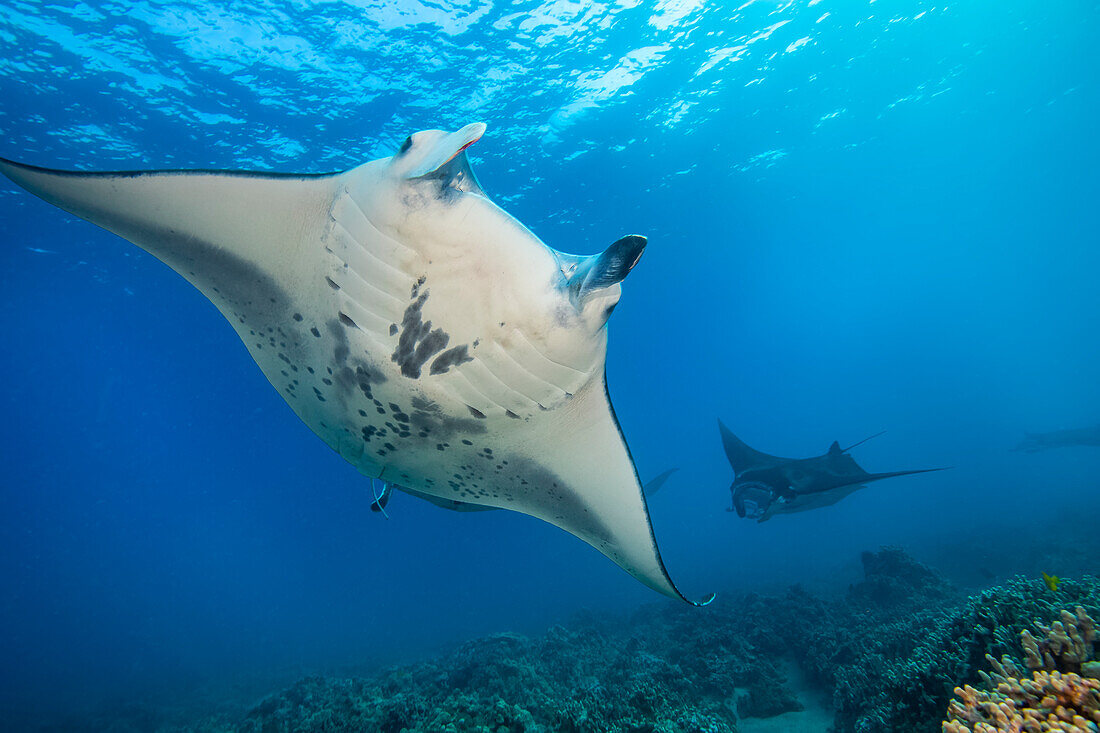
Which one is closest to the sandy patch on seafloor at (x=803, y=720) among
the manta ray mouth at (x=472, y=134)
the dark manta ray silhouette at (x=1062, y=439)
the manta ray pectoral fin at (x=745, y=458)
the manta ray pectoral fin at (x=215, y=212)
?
the manta ray pectoral fin at (x=745, y=458)

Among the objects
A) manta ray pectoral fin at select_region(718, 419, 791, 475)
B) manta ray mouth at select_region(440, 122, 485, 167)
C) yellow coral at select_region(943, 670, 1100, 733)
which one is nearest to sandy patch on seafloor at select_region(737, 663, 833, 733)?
manta ray pectoral fin at select_region(718, 419, 791, 475)

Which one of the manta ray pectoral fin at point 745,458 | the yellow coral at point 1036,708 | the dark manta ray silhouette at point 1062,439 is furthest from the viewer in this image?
the dark manta ray silhouette at point 1062,439

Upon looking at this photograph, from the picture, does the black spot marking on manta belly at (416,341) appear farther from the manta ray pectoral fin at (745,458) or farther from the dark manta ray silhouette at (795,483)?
the manta ray pectoral fin at (745,458)

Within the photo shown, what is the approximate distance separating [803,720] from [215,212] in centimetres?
826

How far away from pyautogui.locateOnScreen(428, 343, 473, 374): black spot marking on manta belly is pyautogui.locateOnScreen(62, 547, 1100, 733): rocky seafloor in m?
3.35

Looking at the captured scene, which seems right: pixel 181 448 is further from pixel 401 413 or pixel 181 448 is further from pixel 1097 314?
pixel 1097 314

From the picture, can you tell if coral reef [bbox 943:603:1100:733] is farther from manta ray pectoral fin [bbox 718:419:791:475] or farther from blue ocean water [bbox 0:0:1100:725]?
blue ocean water [bbox 0:0:1100:725]

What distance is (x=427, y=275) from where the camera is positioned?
2070 mm

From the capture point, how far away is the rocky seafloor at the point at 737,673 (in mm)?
3828

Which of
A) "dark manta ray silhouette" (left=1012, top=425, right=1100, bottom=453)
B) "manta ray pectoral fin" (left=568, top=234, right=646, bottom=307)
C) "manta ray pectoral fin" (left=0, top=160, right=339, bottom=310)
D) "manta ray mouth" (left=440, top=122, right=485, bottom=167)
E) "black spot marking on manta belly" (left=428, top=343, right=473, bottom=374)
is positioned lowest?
"black spot marking on manta belly" (left=428, top=343, right=473, bottom=374)

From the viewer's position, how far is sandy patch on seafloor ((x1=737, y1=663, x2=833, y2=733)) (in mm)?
5633

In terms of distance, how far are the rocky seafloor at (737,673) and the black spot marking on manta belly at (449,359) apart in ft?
11.0

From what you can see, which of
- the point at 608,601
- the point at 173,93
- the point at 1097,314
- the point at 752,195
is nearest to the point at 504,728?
the point at 173,93

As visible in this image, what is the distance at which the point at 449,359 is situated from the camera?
2.35 meters
